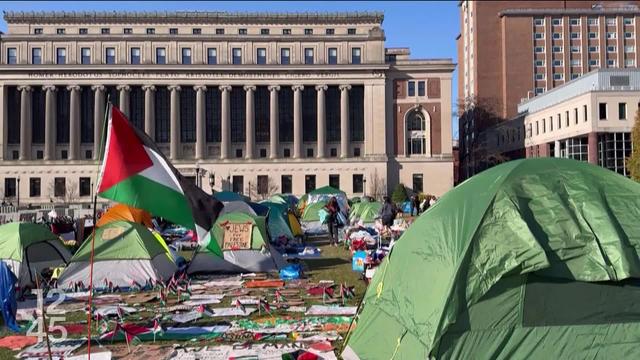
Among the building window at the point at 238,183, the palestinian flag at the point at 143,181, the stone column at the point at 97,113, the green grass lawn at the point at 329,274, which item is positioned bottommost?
the green grass lawn at the point at 329,274

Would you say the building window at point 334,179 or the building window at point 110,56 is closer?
the building window at point 110,56

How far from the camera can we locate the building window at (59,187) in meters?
67.7

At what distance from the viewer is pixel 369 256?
16.7 meters

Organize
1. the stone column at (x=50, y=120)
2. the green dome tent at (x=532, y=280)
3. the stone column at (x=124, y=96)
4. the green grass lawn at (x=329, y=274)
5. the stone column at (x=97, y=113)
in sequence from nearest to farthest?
the green dome tent at (x=532, y=280)
the green grass lawn at (x=329, y=274)
the stone column at (x=50, y=120)
the stone column at (x=97, y=113)
the stone column at (x=124, y=96)

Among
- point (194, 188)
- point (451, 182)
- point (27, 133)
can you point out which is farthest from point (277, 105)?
point (194, 188)

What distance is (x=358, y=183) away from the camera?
6975cm

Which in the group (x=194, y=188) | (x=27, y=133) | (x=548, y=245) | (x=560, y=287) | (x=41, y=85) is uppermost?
(x=41, y=85)

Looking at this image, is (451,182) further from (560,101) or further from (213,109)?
(213,109)

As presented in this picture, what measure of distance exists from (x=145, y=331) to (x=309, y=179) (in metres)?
59.4

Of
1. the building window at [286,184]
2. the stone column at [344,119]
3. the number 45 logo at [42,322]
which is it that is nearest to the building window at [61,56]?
the building window at [286,184]

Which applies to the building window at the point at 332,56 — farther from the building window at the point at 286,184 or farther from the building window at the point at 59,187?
the building window at the point at 59,187

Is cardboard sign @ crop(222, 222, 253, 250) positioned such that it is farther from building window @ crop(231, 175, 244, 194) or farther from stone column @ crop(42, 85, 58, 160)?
stone column @ crop(42, 85, 58, 160)

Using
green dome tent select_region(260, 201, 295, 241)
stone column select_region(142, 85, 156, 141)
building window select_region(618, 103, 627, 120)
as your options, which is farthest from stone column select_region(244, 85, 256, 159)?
green dome tent select_region(260, 201, 295, 241)

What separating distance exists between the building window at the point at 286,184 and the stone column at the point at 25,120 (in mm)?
29840
